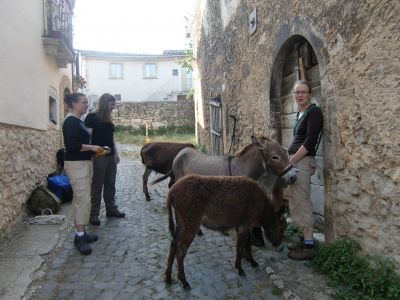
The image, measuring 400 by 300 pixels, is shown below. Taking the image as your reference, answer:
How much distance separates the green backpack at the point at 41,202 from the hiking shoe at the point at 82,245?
1.99 metres

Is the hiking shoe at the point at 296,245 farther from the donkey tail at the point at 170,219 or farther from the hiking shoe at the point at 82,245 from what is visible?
the hiking shoe at the point at 82,245

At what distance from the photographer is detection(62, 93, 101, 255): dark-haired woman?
4707mm

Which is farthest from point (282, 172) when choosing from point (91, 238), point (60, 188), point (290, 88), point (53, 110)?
point (53, 110)

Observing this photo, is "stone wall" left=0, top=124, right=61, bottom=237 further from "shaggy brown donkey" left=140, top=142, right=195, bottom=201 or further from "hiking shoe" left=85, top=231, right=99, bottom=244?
"shaggy brown donkey" left=140, top=142, right=195, bottom=201

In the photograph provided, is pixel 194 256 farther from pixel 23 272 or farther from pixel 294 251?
pixel 23 272

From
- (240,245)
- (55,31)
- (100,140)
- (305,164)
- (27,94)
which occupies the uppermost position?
(55,31)

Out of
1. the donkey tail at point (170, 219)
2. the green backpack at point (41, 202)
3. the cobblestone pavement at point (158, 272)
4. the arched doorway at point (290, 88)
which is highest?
the arched doorway at point (290, 88)

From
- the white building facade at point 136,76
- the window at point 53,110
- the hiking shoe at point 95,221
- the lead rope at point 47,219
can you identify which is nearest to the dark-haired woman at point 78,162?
the hiking shoe at point 95,221

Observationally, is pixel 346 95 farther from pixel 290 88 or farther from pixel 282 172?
pixel 290 88

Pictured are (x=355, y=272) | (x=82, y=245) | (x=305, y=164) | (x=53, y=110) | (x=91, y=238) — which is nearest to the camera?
(x=355, y=272)

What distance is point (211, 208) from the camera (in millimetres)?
3750

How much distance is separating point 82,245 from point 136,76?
35.4m

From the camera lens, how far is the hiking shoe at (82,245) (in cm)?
463

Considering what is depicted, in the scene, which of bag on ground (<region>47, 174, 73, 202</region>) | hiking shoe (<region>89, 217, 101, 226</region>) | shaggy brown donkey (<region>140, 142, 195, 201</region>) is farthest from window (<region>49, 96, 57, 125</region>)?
hiking shoe (<region>89, 217, 101, 226</region>)
